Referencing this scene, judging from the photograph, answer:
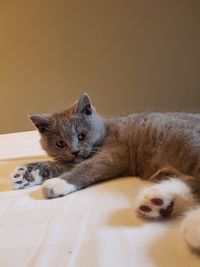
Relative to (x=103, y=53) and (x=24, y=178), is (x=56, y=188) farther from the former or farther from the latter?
(x=103, y=53)

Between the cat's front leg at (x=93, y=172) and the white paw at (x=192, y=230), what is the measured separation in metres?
0.49

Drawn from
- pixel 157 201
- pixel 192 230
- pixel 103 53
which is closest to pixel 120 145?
pixel 157 201

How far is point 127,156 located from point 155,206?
0.49 metres

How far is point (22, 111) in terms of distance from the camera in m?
3.38

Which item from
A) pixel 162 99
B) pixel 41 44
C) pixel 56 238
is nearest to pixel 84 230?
pixel 56 238

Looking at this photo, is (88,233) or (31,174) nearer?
(88,233)

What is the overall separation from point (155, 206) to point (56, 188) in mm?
391

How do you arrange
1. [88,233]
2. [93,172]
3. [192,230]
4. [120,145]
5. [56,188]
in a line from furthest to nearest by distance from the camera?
[120,145], [93,172], [56,188], [88,233], [192,230]

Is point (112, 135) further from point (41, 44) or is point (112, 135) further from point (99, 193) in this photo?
point (41, 44)

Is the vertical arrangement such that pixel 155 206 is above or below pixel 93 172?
above

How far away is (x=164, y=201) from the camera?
2.59 feet

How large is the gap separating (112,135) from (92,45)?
6.17 feet

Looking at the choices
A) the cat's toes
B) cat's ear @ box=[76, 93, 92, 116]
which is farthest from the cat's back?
the cat's toes

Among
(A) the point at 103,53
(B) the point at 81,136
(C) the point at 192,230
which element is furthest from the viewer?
(A) the point at 103,53
